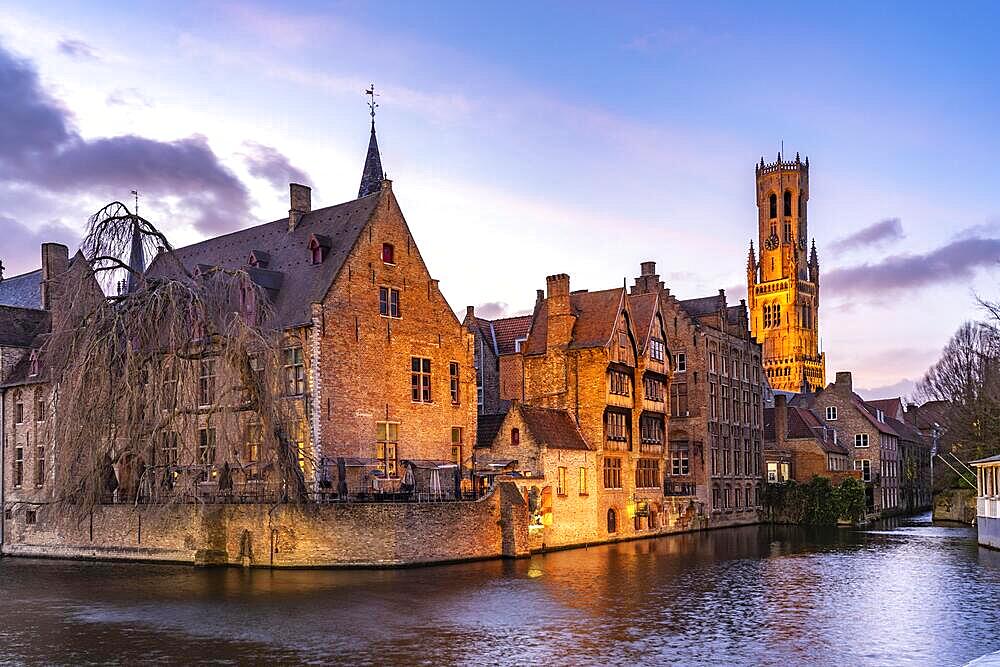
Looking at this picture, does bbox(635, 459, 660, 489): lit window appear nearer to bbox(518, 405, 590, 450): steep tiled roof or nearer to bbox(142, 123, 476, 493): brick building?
bbox(518, 405, 590, 450): steep tiled roof

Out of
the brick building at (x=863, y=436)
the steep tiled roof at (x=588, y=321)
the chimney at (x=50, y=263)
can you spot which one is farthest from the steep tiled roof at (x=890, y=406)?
the chimney at (x=50, y=263)

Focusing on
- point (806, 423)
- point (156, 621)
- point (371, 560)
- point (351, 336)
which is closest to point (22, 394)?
point (351, 336)

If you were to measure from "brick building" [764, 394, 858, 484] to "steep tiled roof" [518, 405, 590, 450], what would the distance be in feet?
81.4

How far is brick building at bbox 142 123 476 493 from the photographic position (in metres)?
41.8

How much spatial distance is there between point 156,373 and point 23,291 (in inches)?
996

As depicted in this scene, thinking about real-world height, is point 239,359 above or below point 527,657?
above

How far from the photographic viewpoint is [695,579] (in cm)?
3297

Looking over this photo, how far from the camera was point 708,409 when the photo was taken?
60.5 metres

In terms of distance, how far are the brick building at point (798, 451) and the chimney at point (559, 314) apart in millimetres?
24520

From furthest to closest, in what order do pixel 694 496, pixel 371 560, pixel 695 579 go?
pixel 694 496, pixel 371 560, pixel 695 579

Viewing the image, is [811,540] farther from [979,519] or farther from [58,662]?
[58,662]

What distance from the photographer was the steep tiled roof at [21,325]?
1970 inches

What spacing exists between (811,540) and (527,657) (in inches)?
1346

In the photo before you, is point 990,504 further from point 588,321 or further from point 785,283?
point 785,283
